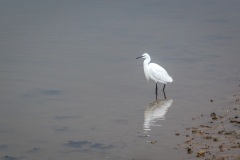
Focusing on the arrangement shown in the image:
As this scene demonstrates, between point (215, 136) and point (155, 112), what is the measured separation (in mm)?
3356

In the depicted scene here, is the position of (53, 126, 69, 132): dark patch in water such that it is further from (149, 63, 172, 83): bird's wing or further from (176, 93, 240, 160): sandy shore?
(149, 63, 172, 83): bird's wing

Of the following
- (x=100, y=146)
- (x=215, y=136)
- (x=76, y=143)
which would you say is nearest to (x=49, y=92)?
(x=76, y=143)

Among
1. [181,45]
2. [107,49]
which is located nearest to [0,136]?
[107,49]

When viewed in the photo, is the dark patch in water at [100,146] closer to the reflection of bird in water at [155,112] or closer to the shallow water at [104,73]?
the shallow water at [104,73]

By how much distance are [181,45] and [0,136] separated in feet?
41.7

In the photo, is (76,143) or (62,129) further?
(62,129)

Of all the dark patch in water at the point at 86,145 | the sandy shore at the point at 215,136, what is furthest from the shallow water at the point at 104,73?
the sandy shore at the point at 215,136

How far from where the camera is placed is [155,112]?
52.0ft

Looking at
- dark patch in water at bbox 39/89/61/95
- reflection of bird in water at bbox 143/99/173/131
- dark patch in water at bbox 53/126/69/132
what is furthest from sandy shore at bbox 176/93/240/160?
dark patch in water at bbox 39/89/61/95

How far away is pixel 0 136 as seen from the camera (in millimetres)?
13992

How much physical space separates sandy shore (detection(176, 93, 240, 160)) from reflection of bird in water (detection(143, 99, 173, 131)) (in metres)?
1.00

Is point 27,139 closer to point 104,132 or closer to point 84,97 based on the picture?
point 104,132

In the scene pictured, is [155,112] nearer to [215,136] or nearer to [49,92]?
[215,136]

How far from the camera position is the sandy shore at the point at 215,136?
37.6ft
